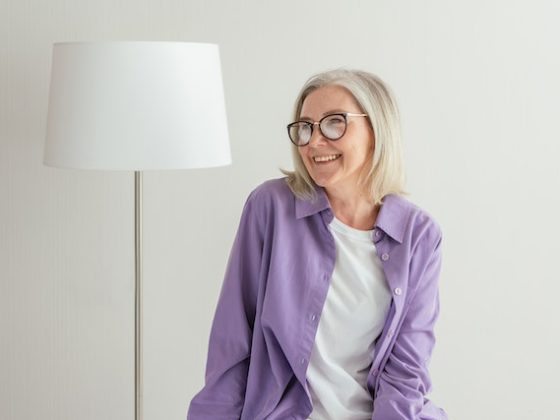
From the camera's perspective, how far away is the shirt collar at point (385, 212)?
200 cm

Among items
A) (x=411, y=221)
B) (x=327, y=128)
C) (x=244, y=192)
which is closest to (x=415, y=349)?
(x=411, y=221)

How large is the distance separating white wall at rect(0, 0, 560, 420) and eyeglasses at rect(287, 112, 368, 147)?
543mm

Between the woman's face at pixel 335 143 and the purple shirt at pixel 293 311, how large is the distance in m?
0.08

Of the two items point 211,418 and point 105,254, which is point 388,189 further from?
point 105,254

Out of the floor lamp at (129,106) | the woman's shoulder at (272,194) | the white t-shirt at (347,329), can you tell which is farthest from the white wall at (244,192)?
the white t-shirt at (347,329)

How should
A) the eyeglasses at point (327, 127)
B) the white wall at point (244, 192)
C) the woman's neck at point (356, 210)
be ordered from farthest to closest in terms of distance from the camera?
the white wall at point (244, 192)
the woman's neck at point (356, 210)
the eyeglasses at point (327, 127)

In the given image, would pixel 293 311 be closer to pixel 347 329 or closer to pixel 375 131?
pixel 347 329

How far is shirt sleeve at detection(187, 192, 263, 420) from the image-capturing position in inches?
77.6

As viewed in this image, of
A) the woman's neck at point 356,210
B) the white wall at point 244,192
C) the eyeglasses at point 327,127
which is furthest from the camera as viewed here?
the white wall at point 244,192

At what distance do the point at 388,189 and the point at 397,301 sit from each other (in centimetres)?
24

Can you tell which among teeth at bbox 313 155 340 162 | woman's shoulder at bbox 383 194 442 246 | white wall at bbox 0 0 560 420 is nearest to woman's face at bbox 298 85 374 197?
teeth at bbox 313 155 340 162

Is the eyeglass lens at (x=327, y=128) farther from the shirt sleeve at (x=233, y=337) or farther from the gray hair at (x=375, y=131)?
the shirt sleeve at (x=233, y=337)

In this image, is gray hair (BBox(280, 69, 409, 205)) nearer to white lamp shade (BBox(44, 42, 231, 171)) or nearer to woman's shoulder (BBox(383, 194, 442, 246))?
woman's shoulder (BBox(383, 194, 442, 246))

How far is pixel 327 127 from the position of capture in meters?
1.96
